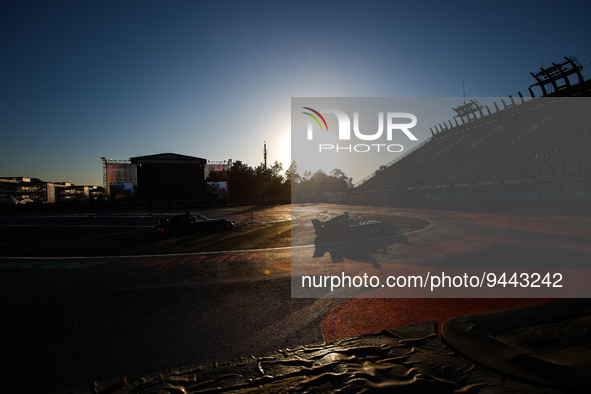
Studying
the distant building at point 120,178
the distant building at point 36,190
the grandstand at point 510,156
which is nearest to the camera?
the grandstand at point 510,156

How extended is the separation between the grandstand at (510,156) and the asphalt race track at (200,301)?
23.1 meters

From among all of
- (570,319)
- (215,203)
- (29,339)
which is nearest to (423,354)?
(570,319)

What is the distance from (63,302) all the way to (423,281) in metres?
8.40

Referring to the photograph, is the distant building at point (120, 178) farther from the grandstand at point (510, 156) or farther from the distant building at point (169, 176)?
the grandstand at point (510, 156)

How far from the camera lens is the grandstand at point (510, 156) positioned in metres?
29.5

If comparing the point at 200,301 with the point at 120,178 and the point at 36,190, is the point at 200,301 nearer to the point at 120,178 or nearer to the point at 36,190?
the point at 120,178

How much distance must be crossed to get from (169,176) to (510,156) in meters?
63.6

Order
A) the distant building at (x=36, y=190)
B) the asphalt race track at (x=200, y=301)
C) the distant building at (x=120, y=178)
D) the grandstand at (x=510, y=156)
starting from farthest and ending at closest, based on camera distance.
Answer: the distant building at (x=36, y=190), the distant building at (x=120, y=178), the grandstand at (x=510, y=156), the asphalt race track at (x=200, y=301)

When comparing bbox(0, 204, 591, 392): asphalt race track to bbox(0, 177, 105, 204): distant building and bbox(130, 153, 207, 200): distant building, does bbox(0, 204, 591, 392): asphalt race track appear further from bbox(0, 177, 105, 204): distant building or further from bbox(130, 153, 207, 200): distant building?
bbox(0, 177, 105, 204): distant building

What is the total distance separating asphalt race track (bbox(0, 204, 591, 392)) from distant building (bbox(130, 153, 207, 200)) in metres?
48.0

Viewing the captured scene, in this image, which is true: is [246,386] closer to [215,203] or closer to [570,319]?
[570,319]

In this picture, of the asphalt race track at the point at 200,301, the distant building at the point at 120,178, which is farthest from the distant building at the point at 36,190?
the asphalt race track at the point at 200,301

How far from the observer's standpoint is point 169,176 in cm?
5734

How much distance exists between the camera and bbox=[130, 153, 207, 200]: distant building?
2216 inches
